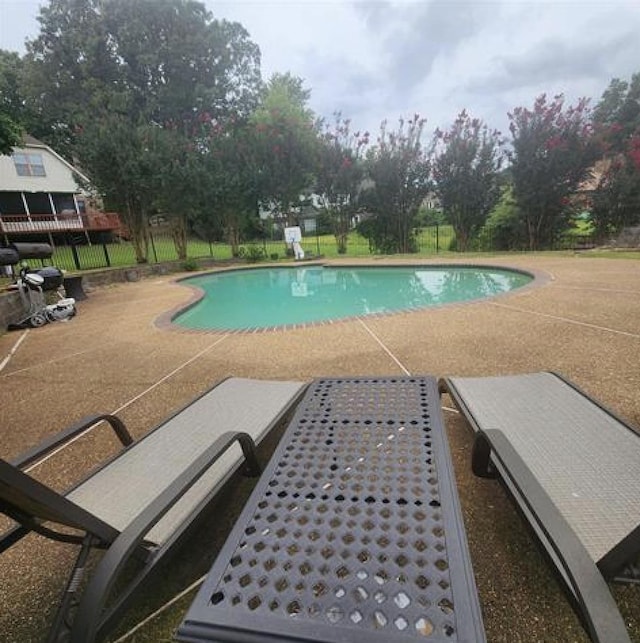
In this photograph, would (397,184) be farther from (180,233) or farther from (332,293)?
(180,233)

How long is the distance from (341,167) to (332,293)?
8.95 m

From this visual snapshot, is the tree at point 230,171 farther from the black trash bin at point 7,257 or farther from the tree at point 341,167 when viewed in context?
the black trash bin at point 7,257

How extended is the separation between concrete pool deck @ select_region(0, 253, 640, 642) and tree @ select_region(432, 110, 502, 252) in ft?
29.0

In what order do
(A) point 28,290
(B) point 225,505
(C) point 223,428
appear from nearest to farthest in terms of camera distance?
(B) point 225,505, (C) point 223,428, (A) point 28,290

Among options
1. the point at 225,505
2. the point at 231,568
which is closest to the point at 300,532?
the point at 231,568

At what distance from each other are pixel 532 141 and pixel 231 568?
16.0m

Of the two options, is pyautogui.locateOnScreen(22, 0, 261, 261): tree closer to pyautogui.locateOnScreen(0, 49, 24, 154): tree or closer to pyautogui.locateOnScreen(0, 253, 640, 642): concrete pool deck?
pyautogui.locateOnScreen(0, 49, 24, 154): tree

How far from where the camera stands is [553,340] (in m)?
3.68

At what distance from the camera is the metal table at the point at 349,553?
846 mm

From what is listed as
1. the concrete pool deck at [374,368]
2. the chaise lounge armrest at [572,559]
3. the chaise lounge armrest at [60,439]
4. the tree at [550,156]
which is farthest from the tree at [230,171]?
the chaise lounge armrest at [572,559]

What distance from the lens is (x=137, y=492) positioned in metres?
1.51

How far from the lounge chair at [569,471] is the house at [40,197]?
2138cm

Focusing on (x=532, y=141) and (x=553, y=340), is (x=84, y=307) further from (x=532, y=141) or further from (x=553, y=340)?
(x=532, y=141)

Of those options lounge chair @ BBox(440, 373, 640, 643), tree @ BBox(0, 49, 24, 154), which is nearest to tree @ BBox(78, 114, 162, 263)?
tree @ BBox(0, 49, 24, 154)
